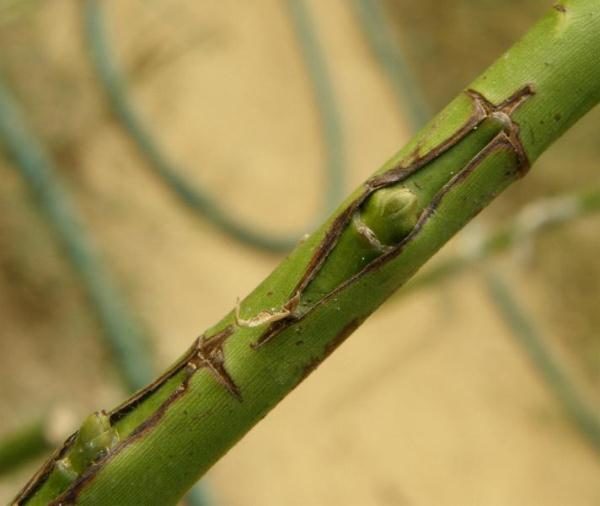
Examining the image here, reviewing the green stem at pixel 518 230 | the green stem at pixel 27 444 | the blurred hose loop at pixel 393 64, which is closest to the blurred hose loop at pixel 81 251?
the green stem at pixel 518 230

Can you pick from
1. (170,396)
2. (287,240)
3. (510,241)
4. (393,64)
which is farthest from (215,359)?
(393,64)

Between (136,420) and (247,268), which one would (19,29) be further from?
(136,420)

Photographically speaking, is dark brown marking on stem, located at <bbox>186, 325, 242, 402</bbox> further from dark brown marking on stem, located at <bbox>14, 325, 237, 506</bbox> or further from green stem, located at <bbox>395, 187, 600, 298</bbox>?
green stem, located at <bbox>395, 187, 600, 298</bbox>

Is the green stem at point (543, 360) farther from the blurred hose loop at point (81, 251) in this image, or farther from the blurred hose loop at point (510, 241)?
the blurred hose loop at point (81, 251)

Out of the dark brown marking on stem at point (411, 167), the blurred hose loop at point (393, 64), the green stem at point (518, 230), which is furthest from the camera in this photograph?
the blurred hose loop at point (393, 64)

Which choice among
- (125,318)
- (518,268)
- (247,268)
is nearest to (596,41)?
(125,318)

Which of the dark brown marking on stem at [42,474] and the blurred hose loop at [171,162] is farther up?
the blurred hose loop at [171,162]

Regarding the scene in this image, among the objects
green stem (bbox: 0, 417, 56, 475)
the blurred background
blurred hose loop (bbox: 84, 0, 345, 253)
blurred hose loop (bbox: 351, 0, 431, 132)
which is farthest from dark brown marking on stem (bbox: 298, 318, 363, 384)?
blurred hose loop (bbox: 351, 0, 431, 132)

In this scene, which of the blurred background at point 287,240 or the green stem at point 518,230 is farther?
the blurred background at point 287,240
